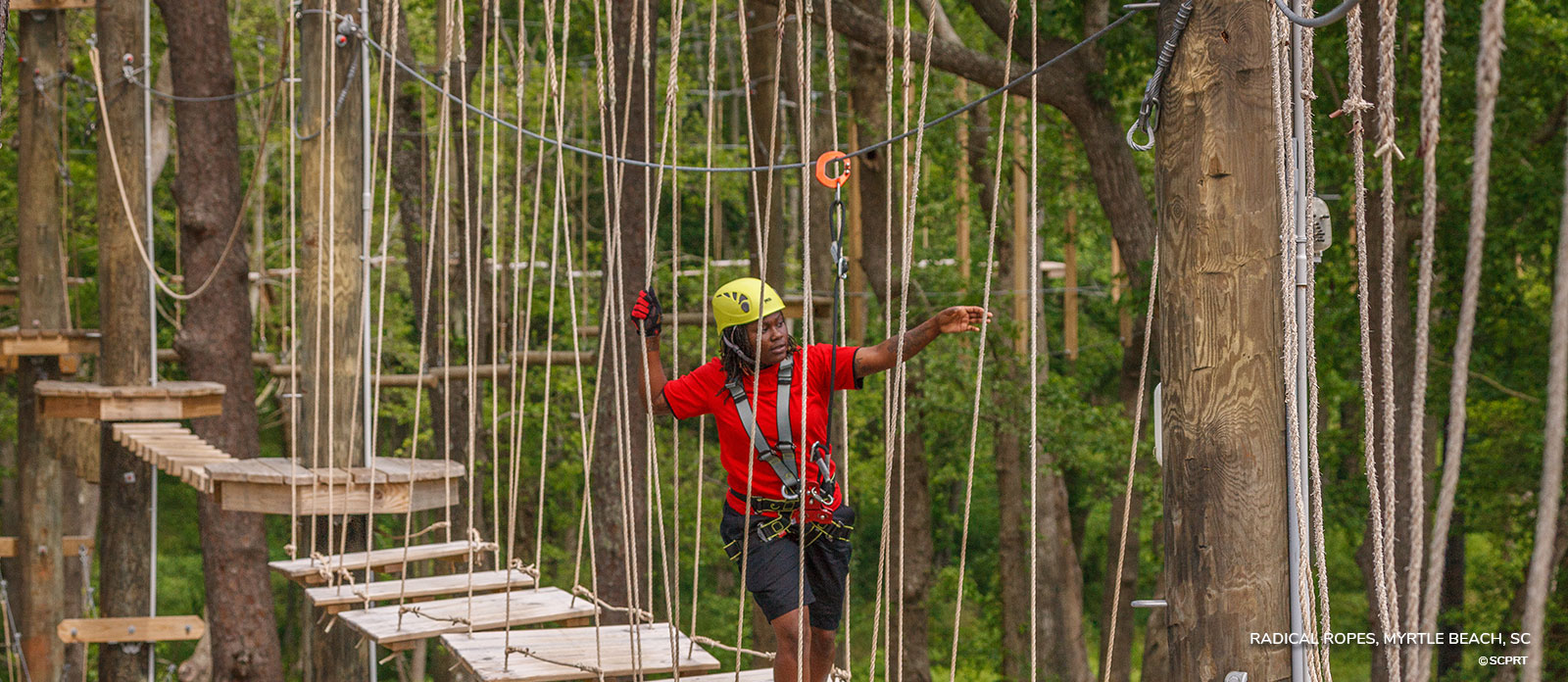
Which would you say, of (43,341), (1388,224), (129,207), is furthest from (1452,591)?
(1388,224)

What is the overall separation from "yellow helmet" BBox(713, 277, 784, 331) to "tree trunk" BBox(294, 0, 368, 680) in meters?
1.69

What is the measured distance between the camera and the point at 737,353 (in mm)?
3125

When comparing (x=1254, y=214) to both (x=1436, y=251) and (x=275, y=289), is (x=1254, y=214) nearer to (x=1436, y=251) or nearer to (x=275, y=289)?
(x=1436, y=251)

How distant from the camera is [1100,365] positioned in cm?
1188

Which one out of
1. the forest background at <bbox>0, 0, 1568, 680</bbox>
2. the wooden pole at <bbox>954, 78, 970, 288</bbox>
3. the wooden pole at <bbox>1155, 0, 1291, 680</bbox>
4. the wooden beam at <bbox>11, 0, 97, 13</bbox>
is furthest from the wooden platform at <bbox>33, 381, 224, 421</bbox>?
the wooden pole at <bbox>954, 78, 970, 288</bbox>

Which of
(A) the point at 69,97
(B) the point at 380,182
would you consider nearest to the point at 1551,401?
(B) the point at 380,182

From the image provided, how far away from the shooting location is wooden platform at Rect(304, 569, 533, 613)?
4.05m

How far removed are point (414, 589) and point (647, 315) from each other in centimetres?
143

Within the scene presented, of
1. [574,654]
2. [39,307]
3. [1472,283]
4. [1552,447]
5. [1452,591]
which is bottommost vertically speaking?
[1452,591]

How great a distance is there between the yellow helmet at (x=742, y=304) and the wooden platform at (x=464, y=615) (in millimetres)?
910

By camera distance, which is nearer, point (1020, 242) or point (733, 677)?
point (733, 677)

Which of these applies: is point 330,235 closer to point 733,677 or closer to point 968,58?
point 733,677

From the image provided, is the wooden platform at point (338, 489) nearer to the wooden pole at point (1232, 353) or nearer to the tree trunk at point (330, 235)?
the tree trunk at point (330, 235)

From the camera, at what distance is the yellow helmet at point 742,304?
3.06 metres
